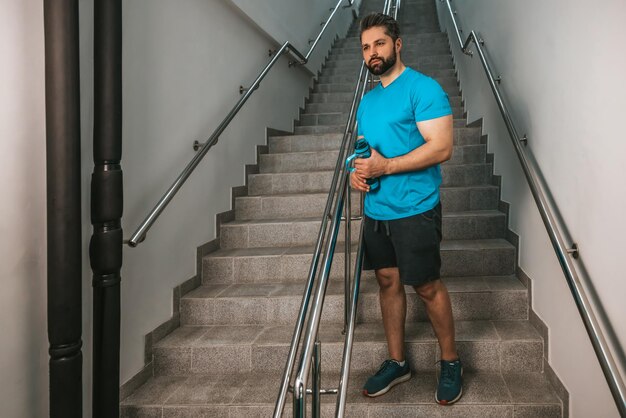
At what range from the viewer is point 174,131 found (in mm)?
2506

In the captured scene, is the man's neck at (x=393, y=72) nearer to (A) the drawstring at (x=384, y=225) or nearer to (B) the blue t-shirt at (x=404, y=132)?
(B) the blue t-shirt at (x=404, y=132)

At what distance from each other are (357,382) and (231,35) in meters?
2.67

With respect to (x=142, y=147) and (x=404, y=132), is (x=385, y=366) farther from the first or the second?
(x=142, y=147)

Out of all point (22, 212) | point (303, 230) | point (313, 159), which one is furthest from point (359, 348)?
point (313, 159)

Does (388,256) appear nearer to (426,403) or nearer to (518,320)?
(426,403)

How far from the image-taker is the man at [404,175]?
161 cm

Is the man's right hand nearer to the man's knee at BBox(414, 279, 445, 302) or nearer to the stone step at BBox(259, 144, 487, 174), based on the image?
the man's knee at BBox(414, 279, 445, 302)

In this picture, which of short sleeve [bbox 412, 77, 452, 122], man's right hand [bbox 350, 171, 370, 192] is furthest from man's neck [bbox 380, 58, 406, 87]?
man's right hand [bbox 350, 171, 370, 192]

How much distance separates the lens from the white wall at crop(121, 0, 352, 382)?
6.90ft

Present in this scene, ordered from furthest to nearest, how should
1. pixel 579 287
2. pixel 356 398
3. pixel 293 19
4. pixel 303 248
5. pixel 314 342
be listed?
pixel 293 19 < pixel 303 248 < pixel 356 398 < pixel 579 287 < pixel 314 342

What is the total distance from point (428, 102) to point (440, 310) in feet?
2.73

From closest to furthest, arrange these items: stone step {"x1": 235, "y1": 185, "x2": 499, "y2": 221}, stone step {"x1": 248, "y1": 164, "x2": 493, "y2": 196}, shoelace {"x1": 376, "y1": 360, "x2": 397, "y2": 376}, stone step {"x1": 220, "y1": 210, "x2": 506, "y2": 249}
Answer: shoelace {"x1": 376, "y1": 360, "x2": 397, "y2": 376} → stone step {"x1": 220, "y1": 210, "x2": 506, "y2": 249} → stone step {"x1": 235, "y1": 185, "x2": 499, "y2": 221} → stone step {"x1": 248, "y1": 164, "x2": 493, "y2": 196}

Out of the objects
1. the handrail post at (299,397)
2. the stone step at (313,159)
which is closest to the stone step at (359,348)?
the handrail post at (299,397)

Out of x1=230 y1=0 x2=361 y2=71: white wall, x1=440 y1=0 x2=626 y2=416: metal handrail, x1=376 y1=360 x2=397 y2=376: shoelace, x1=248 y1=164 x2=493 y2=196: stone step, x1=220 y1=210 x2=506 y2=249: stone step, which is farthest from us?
Result: x1=230 y1=0 x2=361 y2=71: white wall
